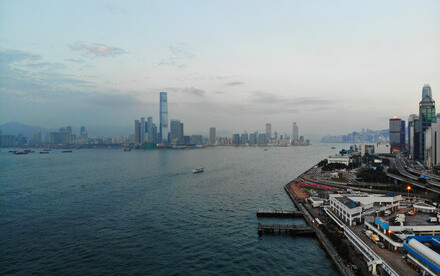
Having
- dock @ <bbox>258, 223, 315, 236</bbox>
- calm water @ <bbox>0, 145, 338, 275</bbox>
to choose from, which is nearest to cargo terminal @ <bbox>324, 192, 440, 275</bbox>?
dock @ <bbox>258, 223, 315, 236</bbox>

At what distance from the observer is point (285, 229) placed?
14.3m

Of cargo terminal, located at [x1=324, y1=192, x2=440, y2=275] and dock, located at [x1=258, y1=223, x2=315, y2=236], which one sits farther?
dock, located at [x1=258, y1=223, x2=315, y2=236]

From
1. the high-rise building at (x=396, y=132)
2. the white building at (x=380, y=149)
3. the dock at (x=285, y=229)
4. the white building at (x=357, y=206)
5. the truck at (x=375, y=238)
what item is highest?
the high-rise building at (x=396, y=132)

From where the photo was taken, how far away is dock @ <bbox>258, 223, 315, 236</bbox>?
46.1 ft

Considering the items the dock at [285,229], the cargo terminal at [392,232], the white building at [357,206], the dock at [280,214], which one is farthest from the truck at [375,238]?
the dock at [280,214]

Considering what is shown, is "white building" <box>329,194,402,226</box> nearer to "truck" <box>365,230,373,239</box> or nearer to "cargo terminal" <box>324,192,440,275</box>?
"cargo terminal" <box>324,192,440,275</box>

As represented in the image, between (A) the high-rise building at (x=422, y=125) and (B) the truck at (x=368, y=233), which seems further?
(A) the high-rise building at (x=422, y=125)

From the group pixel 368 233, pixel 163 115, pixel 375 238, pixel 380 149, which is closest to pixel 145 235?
pixel 368 233

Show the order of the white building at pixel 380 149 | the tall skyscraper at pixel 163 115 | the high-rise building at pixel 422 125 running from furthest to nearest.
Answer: the tall skyscraper at pixel 163 115 < the white building at pixel 380 149 < the high-rise building at pixel 422 125

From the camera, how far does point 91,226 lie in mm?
14461

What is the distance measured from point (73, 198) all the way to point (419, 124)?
50.7 meters

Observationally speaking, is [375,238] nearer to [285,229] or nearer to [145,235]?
[285,229]

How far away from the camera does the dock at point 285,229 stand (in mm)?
14055

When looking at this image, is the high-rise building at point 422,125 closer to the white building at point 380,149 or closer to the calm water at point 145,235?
the white building at point 380,149
